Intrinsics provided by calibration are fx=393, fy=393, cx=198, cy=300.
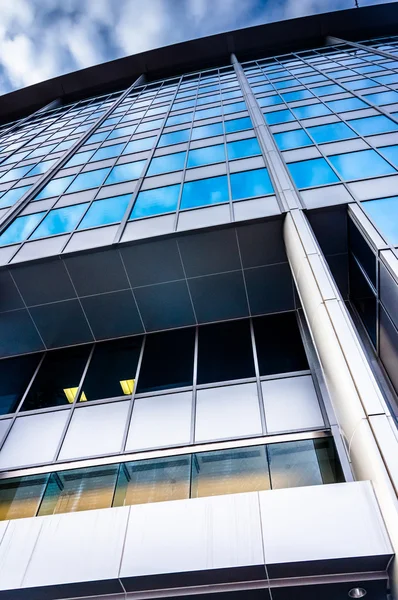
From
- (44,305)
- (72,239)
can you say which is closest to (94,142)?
(72,239)

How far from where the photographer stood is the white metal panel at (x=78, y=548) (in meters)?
5.82

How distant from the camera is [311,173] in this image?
12.5 meters

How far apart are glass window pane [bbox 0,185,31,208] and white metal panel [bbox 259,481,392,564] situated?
15562mm

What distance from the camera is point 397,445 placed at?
566cm

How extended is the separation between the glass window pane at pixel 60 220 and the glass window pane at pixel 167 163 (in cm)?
311

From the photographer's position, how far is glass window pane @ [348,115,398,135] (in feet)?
46.1

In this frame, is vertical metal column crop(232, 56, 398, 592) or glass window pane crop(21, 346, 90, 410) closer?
vertical metal column crop(232, 56, 398, 592)

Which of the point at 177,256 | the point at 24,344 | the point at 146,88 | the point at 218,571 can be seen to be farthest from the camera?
the point at 146,88

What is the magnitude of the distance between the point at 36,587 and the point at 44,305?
8.11 m

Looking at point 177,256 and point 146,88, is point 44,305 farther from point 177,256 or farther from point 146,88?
point 146,88

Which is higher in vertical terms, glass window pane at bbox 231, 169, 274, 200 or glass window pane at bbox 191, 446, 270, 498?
glass window pane at bbox 231, 169, 274, 200

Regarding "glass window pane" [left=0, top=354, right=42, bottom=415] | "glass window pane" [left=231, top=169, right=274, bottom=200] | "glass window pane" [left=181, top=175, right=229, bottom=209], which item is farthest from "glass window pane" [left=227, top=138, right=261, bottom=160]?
"glass window pane" [left=0, top=354, right=42, bottom=415]

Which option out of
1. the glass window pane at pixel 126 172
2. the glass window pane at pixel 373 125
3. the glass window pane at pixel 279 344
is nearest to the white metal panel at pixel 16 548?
the glass window pane at pixel 279 344

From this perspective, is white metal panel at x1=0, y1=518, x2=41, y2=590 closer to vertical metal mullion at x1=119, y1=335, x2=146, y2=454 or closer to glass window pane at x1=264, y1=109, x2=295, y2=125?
vertical metal mullion at x1=119, y1=335, x2=146, y2=454
